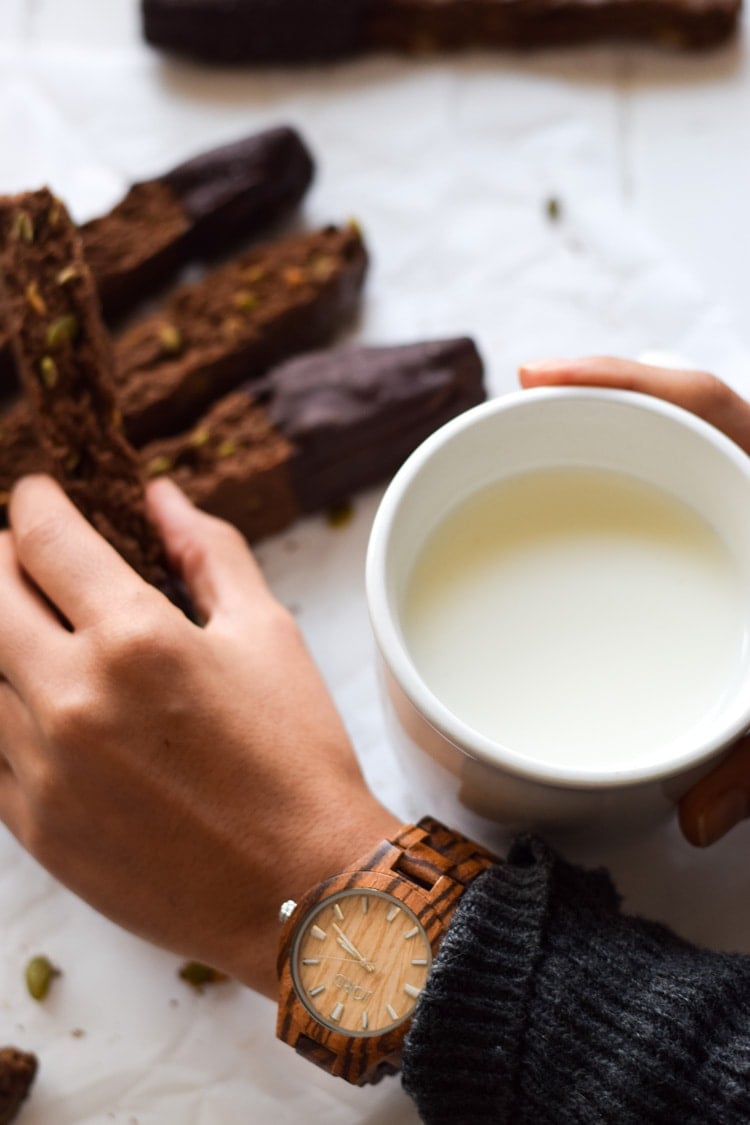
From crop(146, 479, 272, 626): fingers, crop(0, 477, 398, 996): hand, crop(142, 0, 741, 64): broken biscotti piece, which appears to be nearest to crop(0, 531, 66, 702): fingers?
crop(0, 477, 398, 996): hand

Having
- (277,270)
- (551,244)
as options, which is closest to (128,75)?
(277,270)

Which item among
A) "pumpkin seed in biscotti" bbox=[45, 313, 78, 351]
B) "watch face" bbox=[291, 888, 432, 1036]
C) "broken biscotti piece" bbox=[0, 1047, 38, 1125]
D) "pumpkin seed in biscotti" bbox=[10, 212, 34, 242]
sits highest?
"pumpkin seed in biscotti" bbox=[10, 212, 34, 242]

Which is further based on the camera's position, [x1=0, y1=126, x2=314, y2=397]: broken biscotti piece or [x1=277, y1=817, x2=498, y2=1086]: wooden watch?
[x1=0, y1=126, x2=314, y2=397]: broken biscotti piece

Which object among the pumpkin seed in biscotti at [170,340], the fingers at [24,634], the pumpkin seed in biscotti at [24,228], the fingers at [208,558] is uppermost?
the pumpkin seed in biscotti at [24,228]

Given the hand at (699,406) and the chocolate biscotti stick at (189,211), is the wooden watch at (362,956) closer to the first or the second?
the hand at (699,406)

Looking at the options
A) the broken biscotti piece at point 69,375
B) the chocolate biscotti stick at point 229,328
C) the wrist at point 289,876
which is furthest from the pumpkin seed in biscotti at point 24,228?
the wrist at point 289,876

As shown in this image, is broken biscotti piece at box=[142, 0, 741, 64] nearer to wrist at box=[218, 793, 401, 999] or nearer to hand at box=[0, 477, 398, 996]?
hand at box=[0, 477, 398, 996]

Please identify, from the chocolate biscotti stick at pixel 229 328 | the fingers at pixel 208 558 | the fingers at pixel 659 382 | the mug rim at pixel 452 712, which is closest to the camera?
the mug rim at pixel 452 712

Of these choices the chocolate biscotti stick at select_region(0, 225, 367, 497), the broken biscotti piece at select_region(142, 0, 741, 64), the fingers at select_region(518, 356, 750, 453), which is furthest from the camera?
the broken biscotti piece at select_region(142, 0, 741, 64)
